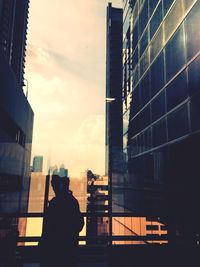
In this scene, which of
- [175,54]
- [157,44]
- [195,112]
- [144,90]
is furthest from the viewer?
[144,90]

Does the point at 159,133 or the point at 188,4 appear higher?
the point at 188,4

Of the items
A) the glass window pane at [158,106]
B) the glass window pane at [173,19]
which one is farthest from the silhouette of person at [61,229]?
the glass window pane at [158,106]

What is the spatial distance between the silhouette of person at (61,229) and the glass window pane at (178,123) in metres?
6.71

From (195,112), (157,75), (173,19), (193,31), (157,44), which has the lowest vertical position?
(195,112)

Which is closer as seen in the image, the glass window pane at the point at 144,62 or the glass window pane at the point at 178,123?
the glass window pane at the point at 178,123

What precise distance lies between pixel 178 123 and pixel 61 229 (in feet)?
25.3

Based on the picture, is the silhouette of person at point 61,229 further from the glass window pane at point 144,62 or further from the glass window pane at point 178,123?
the glass window pane at point 144,62

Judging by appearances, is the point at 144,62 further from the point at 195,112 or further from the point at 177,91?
the point at 195,112

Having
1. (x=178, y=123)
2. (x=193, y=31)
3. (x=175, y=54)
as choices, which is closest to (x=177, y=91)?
(x=178, y=123)

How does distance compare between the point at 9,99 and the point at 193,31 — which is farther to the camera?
the point at 9,99

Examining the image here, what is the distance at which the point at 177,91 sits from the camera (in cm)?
1068

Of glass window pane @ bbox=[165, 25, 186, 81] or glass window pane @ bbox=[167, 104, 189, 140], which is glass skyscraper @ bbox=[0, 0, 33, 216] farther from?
glass window pane @ bbox=[167, 104, 189, 140]

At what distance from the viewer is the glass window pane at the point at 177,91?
991 cm

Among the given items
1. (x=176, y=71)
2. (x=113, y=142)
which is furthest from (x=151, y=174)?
(x=113, y=142)
